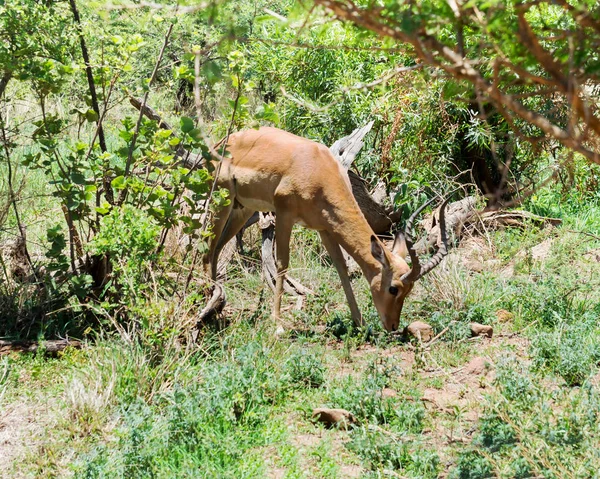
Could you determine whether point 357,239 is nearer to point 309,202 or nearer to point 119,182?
point 309,202

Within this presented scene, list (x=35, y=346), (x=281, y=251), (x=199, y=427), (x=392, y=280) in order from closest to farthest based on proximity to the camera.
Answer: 1. (x=199, y=427)
2. (x=35, y=346)
3. (x=392, y=280)
4. (x=281, y=251)

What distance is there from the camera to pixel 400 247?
24.5ft

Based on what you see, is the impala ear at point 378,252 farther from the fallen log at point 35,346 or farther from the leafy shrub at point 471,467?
the leafy shrub at point 471,467

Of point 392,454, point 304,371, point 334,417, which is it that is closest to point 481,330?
point 304,371

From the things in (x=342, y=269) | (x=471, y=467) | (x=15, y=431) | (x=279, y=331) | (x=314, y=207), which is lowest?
(x=15, y=431)

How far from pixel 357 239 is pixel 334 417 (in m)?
2.49

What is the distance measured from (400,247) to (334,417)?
8.90 feet

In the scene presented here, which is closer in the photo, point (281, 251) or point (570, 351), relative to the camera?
point (570, 351)

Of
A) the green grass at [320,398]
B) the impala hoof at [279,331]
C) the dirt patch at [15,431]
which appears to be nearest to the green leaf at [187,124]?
the green grass at [320,398]

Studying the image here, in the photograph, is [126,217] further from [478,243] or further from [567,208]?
[567,208]

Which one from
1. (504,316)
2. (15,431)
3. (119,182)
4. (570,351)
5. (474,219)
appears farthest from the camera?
→ (474,219)

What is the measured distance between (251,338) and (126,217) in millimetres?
1355

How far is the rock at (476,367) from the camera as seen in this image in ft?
19.6

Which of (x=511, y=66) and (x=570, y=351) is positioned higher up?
(x=511, y=66)
